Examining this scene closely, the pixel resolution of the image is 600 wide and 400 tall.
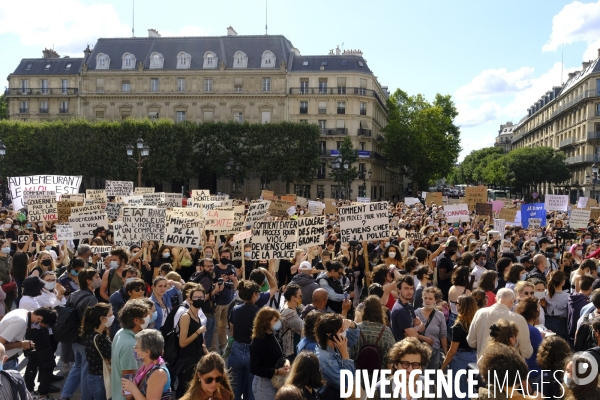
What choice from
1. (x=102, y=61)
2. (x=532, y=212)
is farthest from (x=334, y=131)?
(x=532, y=212)

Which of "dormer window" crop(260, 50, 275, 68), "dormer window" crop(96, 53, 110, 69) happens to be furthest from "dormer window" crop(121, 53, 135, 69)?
"dormer window" crop(260, 50, 275, 68)

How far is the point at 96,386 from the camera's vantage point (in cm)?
622

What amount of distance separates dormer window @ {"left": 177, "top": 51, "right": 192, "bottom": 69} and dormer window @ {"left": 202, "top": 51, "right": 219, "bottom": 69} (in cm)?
156

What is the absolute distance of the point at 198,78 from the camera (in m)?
59.8

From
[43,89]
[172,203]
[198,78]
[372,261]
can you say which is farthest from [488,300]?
[43,89]

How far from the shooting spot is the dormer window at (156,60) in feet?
198

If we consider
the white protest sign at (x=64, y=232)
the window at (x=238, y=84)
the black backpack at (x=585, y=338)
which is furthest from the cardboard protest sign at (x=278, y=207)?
the window at (x=238, y=84)

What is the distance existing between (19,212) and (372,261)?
532 inches

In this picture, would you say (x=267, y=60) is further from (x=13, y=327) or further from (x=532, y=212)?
(x=13, y=327)

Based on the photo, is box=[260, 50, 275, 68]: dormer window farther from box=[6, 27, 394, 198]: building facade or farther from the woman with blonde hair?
the woman with blonde hair

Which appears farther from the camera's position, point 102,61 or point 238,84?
point 102,61

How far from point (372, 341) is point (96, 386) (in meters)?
2.80

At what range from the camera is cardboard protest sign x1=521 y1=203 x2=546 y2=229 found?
1863cm

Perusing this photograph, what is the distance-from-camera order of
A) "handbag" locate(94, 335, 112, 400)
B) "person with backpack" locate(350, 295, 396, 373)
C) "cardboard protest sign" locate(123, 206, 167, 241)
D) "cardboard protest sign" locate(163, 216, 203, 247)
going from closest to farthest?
"person with backpack" locate(350, 295, 396, 373) < "handbag" locate(94, 335, 112, 400) < "cardboard protest sign" locate(163, 216, 203, 247) < "cardboard protest sign" locate(123, 206, 167, 241)
